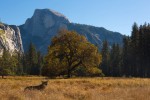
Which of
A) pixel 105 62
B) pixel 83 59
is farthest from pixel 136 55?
pixel 83 59

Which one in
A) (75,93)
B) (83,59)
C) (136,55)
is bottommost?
(75,93)

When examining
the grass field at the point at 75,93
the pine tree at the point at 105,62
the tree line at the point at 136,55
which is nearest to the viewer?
the grass field at the point at 75,93

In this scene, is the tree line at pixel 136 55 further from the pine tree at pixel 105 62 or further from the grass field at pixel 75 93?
the grass field at pixel 75 93

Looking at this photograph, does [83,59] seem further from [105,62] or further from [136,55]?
[105,62]

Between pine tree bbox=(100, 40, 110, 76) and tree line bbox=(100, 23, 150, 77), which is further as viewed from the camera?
pine tree bbox=(100, 40, 110, 76)

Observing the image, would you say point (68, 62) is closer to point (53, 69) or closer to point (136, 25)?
point (53, 69)

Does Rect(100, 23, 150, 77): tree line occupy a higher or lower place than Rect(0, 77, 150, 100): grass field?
higher

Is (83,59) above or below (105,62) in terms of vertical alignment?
below

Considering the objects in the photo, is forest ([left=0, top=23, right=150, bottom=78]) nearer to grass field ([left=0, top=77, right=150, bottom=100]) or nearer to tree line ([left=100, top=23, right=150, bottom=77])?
tree line ([left=100, top=23, right=150, bottom=77])

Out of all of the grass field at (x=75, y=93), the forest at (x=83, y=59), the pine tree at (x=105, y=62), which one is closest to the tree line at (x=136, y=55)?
the forest at (x=83, y=59)

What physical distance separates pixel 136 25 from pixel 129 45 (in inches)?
253

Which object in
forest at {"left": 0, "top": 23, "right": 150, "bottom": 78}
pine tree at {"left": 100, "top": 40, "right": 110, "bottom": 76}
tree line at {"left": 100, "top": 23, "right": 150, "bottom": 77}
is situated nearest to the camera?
forest at {"left": 0, "top": 23, "right": 150, "bottom": 78}

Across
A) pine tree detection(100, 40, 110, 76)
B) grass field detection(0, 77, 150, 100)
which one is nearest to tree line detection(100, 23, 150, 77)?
pine tree detection(100, 40, 110, 76)

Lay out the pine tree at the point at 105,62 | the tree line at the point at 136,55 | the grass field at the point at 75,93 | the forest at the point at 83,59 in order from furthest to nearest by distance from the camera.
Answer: the pine tree at the point at 105,62 → the tree line at the point at 136,55 → the forest at the point at 83,59 → the grass field at the point at 75,93
